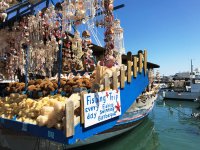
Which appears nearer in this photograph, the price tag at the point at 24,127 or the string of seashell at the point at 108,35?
the price tag at the point at 24,127

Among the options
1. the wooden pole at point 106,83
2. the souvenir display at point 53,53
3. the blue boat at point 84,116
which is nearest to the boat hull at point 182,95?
the blue boat at point 84,116

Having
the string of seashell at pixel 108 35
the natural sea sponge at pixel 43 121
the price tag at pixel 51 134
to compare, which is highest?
the string of seashell at pixel 108 35

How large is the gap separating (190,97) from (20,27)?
3428cm

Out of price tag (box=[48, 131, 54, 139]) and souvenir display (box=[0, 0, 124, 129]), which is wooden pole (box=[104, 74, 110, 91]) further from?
price tag (box=[48, 131, 54, 139])

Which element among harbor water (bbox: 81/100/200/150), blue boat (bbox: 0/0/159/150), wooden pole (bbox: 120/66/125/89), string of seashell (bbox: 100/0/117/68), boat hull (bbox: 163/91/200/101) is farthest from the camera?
boat hull (bbox: 163/91/200/101)

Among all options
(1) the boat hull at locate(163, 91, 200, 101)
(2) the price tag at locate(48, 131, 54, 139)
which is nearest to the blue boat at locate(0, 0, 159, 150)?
(2) the price tag at locate(48, 131, 54, 139)

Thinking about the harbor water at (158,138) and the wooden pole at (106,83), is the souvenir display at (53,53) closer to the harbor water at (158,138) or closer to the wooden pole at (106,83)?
the wooden pole at (106,83)

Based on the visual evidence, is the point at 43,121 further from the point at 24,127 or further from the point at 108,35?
the point at 108,35

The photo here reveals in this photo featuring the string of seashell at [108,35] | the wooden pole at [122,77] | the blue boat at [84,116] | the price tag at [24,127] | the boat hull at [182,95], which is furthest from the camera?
the boat hull at [182,95]

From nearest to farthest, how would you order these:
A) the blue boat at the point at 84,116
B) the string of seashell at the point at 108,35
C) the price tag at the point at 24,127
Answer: the blue boat at the point at 84,116 < the price tag at the point at 24,127 < the string of seashell at the point at 108,35

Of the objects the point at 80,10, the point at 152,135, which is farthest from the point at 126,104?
the point at 152,135

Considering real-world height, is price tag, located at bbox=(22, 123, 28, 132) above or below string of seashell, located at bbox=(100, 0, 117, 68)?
below

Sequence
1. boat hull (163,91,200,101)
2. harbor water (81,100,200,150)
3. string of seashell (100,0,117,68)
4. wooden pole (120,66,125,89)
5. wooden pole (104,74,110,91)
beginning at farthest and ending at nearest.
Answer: boat hull (163,91,200,101) → harbor water (81,100,200,150) → string of seashell (100,0,117,68) → wooden pole (120,66,125,89) → wooden pole (104,74,110,91)

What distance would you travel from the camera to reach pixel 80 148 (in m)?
10.2
